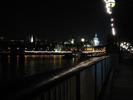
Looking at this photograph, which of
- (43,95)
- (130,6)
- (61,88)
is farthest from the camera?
(130,6)

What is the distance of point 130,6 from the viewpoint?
24406 millimetres

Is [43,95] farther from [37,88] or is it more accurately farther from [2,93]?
[2,93]

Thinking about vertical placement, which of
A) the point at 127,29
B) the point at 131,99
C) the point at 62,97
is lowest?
the point at 131,99

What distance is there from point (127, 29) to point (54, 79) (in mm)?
25270

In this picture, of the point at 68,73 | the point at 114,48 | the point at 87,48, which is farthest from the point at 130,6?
the point at 87,48

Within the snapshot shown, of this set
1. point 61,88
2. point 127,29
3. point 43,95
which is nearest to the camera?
point 43,95

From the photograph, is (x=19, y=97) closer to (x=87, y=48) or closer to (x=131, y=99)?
(x=131, y=99)

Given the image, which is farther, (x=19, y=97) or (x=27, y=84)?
(x=27, y=84)

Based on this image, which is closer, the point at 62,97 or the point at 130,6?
the point at 62,97

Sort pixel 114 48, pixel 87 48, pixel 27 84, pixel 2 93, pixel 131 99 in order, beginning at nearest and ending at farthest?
pixel 2 93
pixel 27 84
pixel 131 99
pixel 114 48
pixel 87 48

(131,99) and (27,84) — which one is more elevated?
(27,84)

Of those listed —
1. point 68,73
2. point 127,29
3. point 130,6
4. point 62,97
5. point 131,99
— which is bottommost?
point 131,99

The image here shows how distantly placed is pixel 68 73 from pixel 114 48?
20.0 m

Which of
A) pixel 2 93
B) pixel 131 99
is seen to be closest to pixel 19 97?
pixel 2 93
